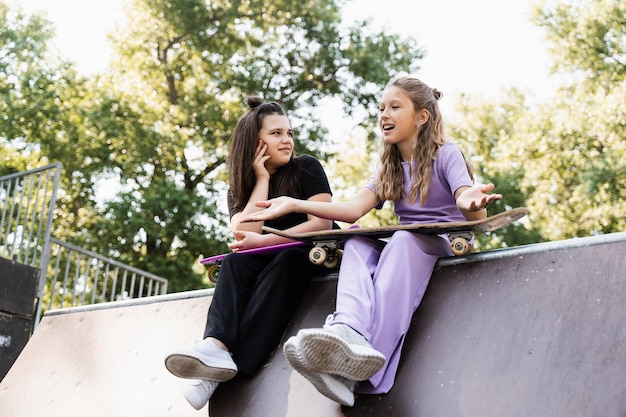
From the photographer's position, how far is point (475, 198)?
2.21 m

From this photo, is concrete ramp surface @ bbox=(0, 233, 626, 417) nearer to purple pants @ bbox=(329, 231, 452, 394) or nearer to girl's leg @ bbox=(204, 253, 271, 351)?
purple pants @ bbox=(329, 231, 452, 394)

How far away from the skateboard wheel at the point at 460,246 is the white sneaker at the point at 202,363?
812 mm

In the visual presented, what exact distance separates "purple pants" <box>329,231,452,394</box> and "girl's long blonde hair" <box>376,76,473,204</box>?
0.84 ft

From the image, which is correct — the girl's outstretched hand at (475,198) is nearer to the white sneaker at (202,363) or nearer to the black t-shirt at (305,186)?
the black t-shirt at (305,186)

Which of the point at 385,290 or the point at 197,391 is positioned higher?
the point at 385,290

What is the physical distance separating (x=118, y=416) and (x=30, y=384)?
0.79 m

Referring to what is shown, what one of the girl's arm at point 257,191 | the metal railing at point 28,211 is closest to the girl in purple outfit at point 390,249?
the girl's arm at point 257,191

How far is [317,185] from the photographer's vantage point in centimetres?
294

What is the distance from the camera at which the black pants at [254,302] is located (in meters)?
2.43

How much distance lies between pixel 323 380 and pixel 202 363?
48 centimetres

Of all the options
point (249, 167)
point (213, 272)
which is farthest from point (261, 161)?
point (213, 272)

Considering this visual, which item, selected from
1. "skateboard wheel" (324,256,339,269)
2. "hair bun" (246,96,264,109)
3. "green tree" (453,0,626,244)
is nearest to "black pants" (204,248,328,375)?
"skateboard wheel" (324,256,339,269)

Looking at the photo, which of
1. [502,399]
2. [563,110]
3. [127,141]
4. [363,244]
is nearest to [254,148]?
[363,244]

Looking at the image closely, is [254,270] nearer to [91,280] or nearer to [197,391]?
[197,391]
